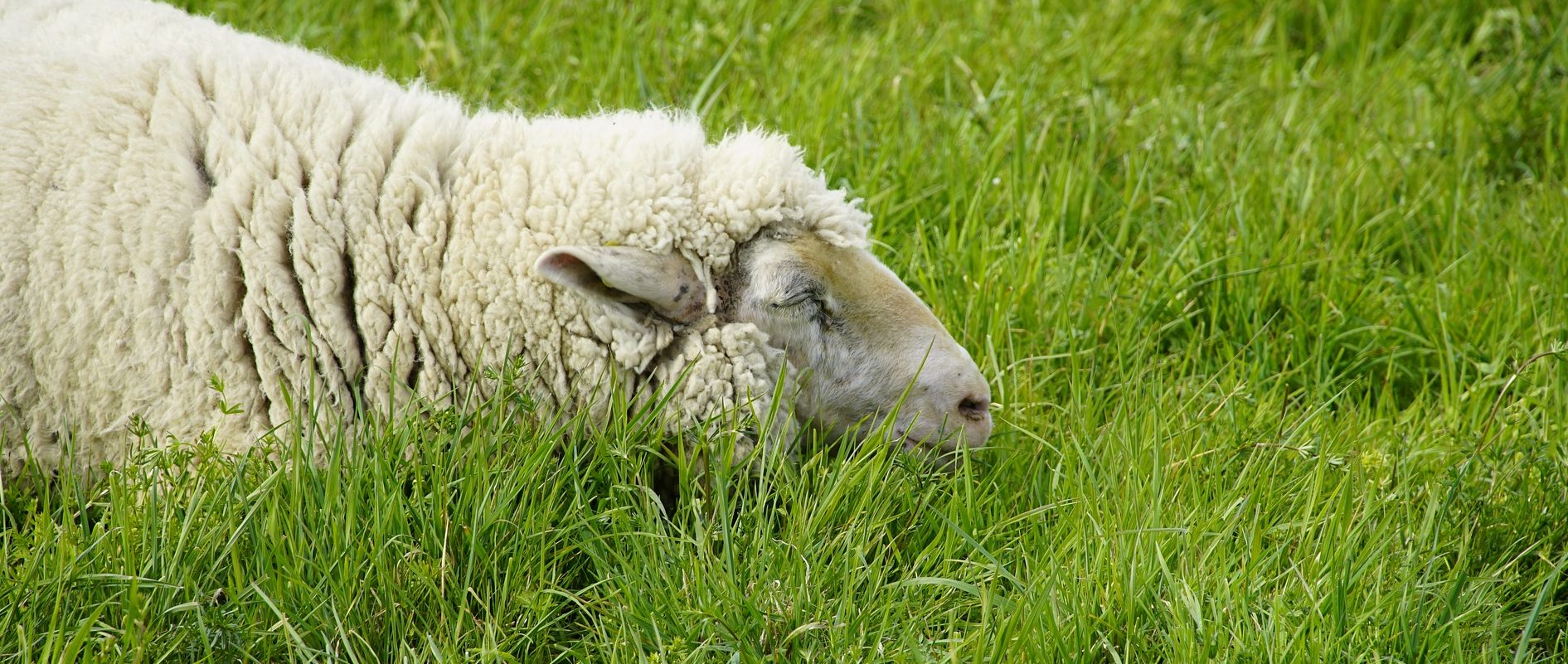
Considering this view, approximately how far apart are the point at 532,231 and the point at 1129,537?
1.48 metres

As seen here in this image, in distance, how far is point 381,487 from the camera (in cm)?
269

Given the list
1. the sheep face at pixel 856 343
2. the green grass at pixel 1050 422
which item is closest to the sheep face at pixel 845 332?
the sheep face at pixel 856 343

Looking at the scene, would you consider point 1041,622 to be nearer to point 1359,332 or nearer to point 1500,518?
point 1500,518

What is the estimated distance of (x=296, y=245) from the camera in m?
2.92

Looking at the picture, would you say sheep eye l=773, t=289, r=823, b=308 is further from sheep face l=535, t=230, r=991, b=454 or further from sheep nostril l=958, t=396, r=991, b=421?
sheep nostril l=958, t=396, r=991, b=421

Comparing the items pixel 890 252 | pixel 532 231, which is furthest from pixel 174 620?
pixel 890 252

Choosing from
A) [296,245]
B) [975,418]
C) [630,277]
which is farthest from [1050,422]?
[296,245]

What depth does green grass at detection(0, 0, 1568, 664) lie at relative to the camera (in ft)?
8.66

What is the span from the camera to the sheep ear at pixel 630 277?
284 centimetres

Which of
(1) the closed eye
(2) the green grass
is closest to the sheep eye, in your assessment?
(1) the closed eye

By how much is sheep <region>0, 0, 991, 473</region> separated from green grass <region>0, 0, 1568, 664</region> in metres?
0.17

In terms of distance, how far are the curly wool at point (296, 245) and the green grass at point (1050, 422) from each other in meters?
0.15

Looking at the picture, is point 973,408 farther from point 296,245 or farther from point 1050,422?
point 296,245

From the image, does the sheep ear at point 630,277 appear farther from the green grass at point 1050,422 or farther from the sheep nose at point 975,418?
the sheep nose at point 975,418
